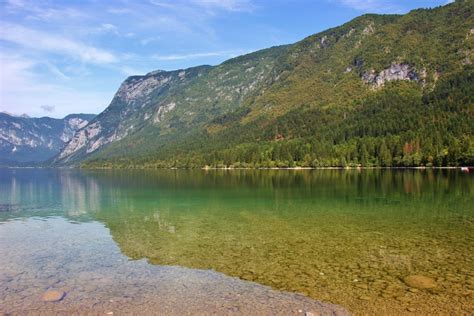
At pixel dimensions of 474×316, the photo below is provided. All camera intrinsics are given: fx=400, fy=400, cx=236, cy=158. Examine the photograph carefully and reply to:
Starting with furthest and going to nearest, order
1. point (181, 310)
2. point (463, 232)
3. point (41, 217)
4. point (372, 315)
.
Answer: point (41, 217) < point (463, 232) < point (181, 310) < point (372, 315)

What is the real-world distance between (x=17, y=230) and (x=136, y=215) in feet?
44.2

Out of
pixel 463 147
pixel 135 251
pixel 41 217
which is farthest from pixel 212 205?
pixel 463 147

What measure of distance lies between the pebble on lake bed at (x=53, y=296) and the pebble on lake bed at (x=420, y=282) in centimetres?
1694

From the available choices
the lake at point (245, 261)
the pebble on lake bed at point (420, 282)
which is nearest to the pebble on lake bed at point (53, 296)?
the lake at point (245, 261)

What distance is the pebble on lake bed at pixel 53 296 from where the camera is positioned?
62.3ft

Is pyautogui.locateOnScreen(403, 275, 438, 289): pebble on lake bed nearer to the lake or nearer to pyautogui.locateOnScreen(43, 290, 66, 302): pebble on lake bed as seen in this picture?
the lake

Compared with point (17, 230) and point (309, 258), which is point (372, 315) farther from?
point (17, 230)

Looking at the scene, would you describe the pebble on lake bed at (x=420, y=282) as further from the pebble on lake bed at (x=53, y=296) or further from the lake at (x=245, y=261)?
the pebble on lake bed at (x=53, y=296)

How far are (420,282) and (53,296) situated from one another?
59.3 ft

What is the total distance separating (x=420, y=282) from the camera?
65.4 ft

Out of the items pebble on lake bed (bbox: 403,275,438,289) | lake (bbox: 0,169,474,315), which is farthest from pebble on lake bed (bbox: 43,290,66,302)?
pebble on lake bed (bbox: 403,275,438,289)

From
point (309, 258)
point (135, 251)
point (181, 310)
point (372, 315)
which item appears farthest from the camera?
point (135, 251)

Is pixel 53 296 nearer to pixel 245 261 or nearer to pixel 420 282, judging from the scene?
pixel 245 261

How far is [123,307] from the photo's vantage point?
17.8 m
